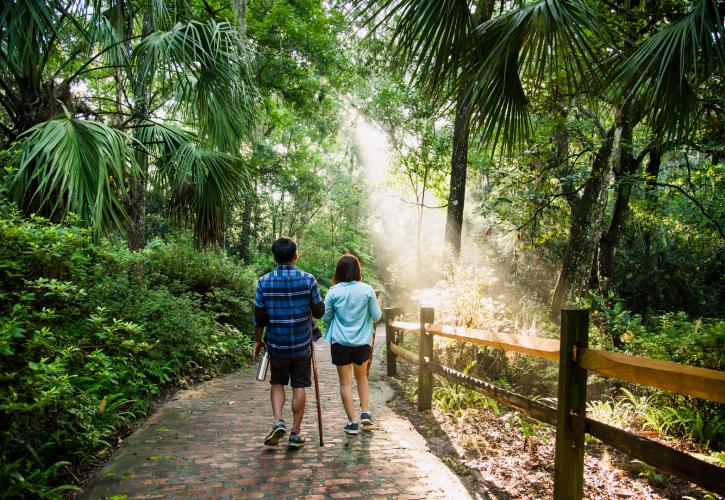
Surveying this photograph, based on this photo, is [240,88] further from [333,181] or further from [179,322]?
[333,181]

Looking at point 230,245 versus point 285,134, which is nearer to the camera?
point 230,245

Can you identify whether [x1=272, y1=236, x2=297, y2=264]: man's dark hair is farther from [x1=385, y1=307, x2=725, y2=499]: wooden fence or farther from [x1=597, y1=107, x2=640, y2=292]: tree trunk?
[x1=597, y1=107, x2=640, y2=292]: tree trunk

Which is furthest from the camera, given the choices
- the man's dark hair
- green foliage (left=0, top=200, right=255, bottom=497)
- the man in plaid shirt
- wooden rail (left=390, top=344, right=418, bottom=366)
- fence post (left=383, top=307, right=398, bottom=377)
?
fence post (left=383, top=307, right=398, bottom=377)

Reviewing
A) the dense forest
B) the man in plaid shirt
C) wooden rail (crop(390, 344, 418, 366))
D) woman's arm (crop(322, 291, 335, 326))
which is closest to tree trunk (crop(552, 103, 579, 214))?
the dense forest

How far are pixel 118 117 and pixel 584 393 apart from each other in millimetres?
9029

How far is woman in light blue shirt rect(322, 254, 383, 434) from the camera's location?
4906 millimetres

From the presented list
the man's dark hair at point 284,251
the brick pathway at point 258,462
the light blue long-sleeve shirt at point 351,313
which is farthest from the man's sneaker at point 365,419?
the man's dark hair at point 284,251

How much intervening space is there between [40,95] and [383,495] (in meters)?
5.85

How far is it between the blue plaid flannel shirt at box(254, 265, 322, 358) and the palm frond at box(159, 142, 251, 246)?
→ 341 centimetres

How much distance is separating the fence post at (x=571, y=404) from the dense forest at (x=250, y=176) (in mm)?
1926

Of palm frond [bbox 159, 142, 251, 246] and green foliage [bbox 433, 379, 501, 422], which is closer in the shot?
green foliage [bbox 433, 379, 501, 422]

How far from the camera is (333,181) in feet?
88.3

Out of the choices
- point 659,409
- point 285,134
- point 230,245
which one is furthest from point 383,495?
point 285,134

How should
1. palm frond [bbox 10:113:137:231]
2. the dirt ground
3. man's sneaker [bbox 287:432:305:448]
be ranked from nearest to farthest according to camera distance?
the dirt ground
man's sneaker [bbox 287:432:305:448]
palm frond [bbox 10:113:137:231]
